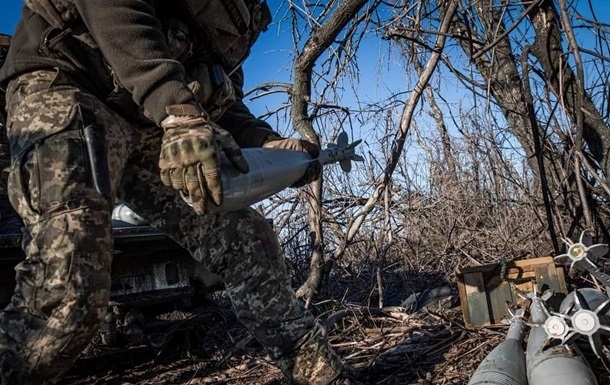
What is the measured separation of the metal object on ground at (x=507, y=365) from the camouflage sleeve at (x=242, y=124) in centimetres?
155

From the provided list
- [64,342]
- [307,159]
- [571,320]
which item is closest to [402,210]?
[307,159]

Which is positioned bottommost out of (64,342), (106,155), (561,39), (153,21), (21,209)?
(64,342)

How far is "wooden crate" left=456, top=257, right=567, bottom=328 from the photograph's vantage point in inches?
126

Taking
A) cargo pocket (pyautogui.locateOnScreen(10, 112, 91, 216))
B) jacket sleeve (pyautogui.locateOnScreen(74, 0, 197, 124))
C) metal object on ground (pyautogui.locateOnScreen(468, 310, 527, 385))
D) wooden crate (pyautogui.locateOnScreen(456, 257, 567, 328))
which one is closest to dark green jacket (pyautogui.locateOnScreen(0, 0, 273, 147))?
jacket sleeve (pyautogui.locateOnScreen(74, 0, 197, 124))

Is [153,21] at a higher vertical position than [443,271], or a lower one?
higher

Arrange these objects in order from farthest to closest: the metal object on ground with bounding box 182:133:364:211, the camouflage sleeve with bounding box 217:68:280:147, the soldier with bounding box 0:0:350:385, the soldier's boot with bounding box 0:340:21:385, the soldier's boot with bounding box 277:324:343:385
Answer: the camouflage sleeve with bounding box 217:68:280:147, the soldier's boot with bounding box 277:324:343:385, the metal object on ground with bounding box 182:133:364:211, the soldier with bounding box 0:0:350:385, the soldier's boot with bounding box 0:340:21:385

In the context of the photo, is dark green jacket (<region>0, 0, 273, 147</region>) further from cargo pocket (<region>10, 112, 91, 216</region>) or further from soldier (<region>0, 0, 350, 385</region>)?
cargo pocket (<region>10, 112, 91, 216</region>)

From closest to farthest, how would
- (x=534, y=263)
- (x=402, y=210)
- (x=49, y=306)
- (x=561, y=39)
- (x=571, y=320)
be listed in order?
1. (x=49, y=306)
2. (x=571, y=320)
3. (x=534, y=263)
4. (x=561, y=39)
5. (x=402, y=210)

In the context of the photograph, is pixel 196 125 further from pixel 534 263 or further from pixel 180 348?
pixel 180 348

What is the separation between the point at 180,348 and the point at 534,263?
2.51m

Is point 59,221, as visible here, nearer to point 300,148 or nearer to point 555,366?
point 300,148

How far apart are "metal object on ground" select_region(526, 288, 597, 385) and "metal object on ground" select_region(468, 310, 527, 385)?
0.15 feet

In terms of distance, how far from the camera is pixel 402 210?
6.16m

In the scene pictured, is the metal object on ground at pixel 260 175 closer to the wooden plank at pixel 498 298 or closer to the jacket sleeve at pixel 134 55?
the jacket sleeve at pixel 134 55
